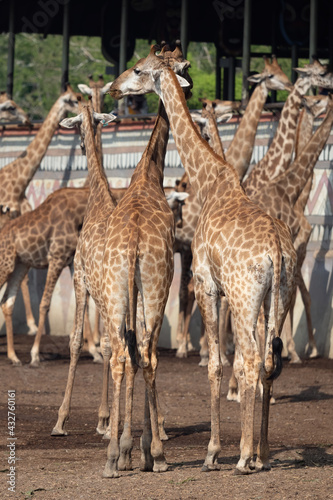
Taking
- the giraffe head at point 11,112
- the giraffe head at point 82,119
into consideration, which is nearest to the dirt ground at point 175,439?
the giraffe head at point 82,119

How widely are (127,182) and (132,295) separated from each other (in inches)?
344

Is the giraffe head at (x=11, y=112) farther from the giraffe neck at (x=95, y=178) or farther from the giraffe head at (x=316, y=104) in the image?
the giraffe neck at (x=95, y=178)

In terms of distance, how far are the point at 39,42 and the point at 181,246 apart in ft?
99.4

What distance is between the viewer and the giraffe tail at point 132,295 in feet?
21.6

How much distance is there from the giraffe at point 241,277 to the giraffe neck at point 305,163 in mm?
3207

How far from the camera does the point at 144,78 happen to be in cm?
858

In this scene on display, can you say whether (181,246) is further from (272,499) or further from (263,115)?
(272,499)

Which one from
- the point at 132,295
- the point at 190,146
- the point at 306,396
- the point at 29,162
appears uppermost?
the point at 190,146

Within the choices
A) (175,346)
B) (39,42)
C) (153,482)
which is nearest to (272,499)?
(153,482)

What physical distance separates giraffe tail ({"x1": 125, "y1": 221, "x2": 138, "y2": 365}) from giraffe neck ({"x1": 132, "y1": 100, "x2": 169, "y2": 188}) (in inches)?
47.8

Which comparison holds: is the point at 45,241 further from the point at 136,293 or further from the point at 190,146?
the point at 136,293

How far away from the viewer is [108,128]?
51.7 ft

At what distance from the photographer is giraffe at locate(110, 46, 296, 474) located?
655cm

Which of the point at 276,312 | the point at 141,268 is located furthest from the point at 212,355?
the point at 141,268
